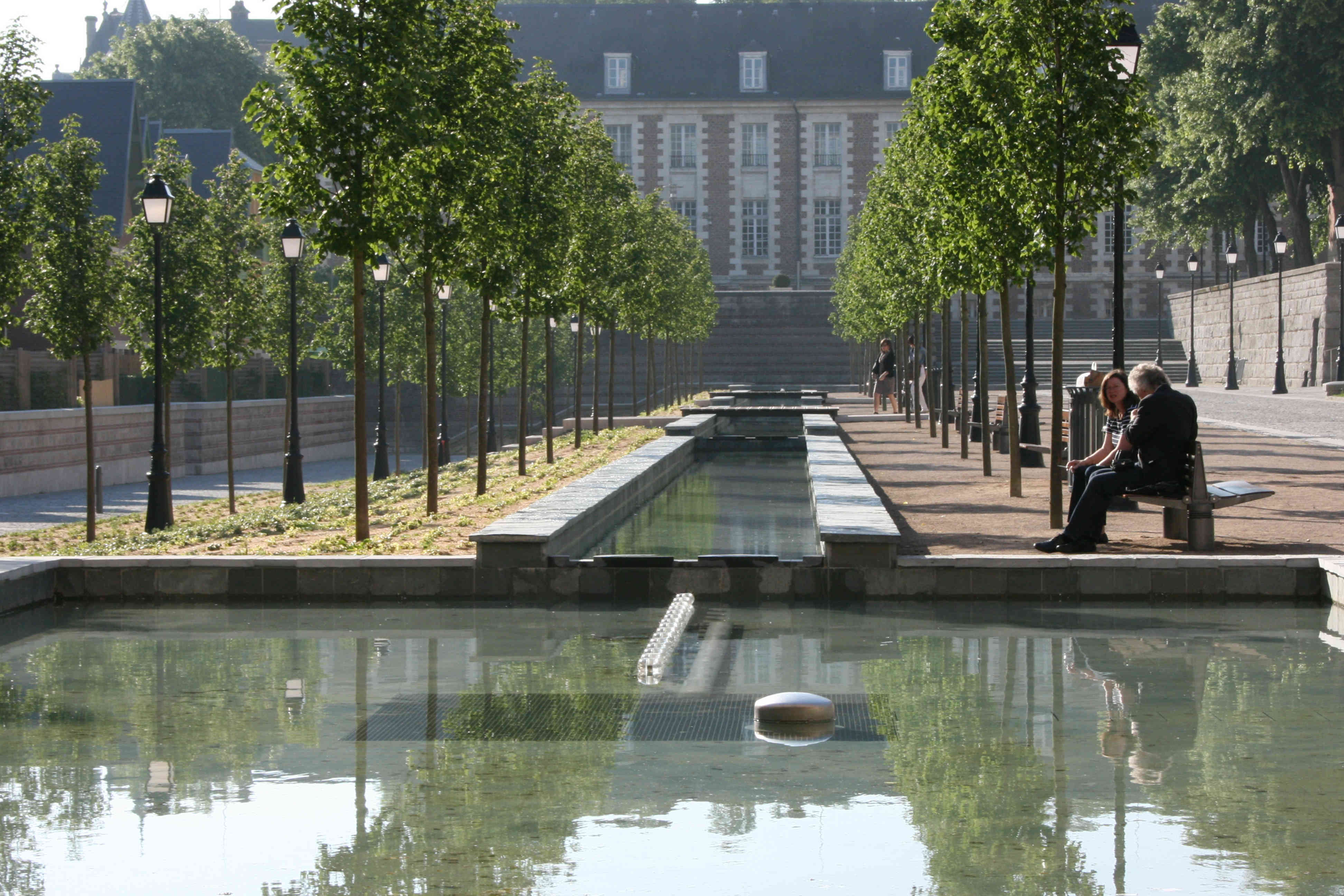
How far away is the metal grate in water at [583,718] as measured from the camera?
6746mm

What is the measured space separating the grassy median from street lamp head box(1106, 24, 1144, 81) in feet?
23.0

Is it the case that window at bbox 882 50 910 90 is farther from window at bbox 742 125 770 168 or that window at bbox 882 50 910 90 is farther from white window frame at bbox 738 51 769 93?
window at bbox 742 125 770 168

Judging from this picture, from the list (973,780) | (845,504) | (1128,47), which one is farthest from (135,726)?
(1128,47)

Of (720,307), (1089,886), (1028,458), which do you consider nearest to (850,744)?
(1089,886)

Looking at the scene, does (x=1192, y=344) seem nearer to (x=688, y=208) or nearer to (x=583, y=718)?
(x=688, y=208)

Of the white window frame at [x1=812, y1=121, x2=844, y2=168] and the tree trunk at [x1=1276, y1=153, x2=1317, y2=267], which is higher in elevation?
the white window frame at [x1=812, y1=121, x2=844, y2=168]

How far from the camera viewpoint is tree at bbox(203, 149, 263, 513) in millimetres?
31547

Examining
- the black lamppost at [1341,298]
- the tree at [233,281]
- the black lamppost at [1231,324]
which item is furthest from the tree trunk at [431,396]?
the black lamppost at [1231,324]

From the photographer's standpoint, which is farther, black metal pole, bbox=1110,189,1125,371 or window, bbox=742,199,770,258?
window, bbox=742,199,770,258

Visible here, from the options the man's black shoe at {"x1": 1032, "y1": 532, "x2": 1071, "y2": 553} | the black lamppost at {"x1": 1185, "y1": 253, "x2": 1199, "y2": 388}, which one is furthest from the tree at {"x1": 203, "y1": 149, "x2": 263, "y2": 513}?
the black lamppost at {"x1": 1185, "y1": 253, "x2": 1199, "y2": 388}

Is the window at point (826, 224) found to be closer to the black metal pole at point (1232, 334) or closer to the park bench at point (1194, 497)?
the black metal pole at point (1232, 334)

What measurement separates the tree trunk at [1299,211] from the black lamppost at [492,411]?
26.4 metres

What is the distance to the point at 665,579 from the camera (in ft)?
35.5

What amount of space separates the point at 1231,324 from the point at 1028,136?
134 feet
